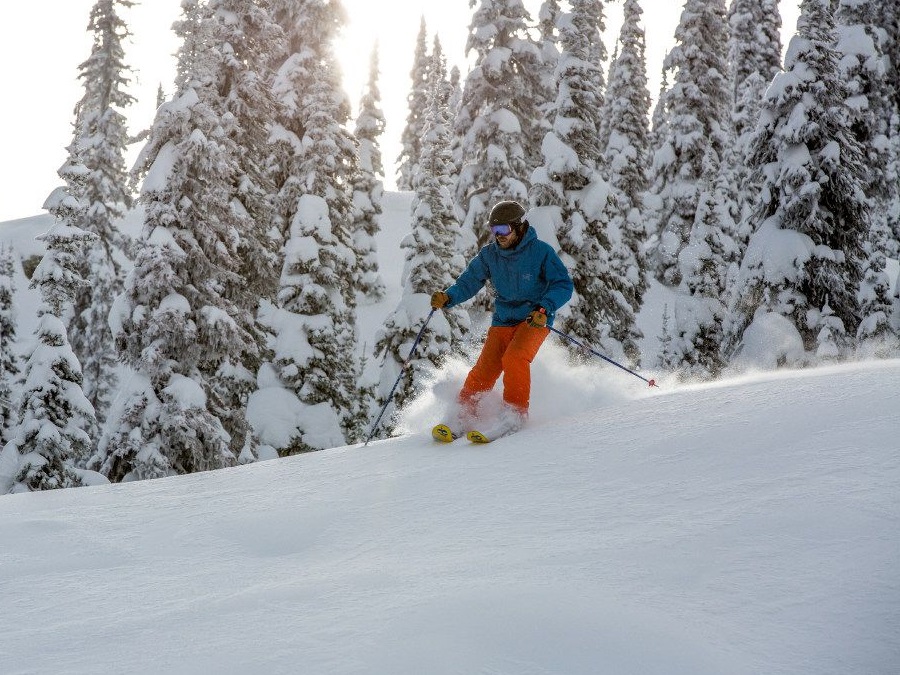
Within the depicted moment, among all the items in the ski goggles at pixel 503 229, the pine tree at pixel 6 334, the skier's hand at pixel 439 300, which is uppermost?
the ski goggles at pixel 503 229

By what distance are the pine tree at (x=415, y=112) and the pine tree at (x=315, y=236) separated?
4006cm

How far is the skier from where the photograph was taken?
682cm

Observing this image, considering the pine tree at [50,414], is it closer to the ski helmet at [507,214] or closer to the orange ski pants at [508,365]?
the orange ski pants at [508,365]

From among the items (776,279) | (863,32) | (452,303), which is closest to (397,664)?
(452,303)

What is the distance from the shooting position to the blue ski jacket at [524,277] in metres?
7.13

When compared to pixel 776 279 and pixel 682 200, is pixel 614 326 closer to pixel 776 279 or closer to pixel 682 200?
pixel 776 279

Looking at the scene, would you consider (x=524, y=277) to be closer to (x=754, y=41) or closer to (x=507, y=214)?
(x=507, y=214)

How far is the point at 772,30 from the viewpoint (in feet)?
136

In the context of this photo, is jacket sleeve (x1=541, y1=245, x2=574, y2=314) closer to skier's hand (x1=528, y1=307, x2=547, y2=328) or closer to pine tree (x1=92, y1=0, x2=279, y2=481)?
skier's hand (x1=528, y1=307, x2=547, y2=328)

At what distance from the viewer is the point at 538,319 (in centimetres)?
652

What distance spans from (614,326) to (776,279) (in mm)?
9048

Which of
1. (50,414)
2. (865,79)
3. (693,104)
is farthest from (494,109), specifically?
(50,414)

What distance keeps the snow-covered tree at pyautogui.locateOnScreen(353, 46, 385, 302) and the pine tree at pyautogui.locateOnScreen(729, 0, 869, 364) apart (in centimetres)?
1979

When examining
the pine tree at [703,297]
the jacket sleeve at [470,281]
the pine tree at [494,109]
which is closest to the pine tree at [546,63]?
the pine tree at [494,109]
